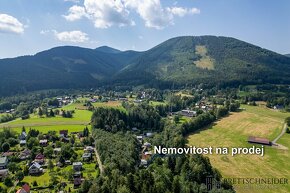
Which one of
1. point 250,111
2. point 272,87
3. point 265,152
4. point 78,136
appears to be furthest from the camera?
point 272,87

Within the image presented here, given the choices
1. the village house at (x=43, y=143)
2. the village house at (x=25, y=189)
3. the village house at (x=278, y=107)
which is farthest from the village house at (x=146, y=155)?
the village house at (x=278, y=107)

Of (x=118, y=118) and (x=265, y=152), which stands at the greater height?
(x=118, y=118)

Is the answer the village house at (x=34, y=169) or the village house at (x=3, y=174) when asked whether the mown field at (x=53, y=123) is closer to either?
the village house at (x=34, y=169)

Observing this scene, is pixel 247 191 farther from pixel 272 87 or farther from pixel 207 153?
pixel 272 87

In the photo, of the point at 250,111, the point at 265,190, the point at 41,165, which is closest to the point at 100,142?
the point at 41,165

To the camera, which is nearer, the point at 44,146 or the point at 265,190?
the point at 265,190

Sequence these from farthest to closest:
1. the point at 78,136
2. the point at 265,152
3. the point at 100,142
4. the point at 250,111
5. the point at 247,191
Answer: the point at 250,111 → the point at 78,136 → the point at 265,152 → the point at 100,142 → the point at 247,191

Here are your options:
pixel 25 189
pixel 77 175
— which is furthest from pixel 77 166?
pixel 25 189

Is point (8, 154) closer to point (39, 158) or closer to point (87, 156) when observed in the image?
Result: point (39, 158)
